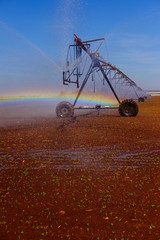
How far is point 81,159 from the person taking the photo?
639cm

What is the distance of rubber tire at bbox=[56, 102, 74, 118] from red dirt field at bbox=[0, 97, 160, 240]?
9.51 meters

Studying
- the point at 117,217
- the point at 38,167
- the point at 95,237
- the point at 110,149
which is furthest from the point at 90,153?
the point at 95,237

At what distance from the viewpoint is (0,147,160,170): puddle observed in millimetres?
5859

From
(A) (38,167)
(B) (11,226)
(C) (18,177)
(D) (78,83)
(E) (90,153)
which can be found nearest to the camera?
(B) (11,226)

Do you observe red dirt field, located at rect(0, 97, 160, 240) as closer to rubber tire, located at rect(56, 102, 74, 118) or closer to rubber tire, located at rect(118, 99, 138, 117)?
rubber tire, located at rect(118, 99, 138, 117)

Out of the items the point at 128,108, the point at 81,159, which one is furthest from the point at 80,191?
the point at 128,108

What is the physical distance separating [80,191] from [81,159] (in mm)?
2019

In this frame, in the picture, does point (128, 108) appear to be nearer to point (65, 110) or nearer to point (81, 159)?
point (65, 110)

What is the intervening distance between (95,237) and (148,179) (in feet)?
7.36

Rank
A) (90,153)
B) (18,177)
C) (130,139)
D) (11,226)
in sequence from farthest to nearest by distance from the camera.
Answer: (130,139), (90,153), (18,177), (11,226)

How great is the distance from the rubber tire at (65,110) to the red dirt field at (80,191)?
9508 mm

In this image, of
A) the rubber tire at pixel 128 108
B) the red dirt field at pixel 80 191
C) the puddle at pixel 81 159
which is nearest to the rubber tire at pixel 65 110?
the rubber tire at pixel 128 108

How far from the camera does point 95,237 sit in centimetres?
301

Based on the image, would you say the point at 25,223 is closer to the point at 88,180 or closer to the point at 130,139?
the point at 88,180
